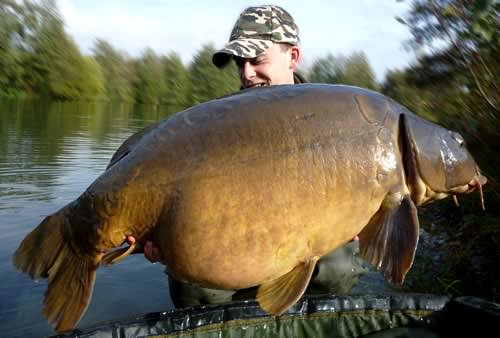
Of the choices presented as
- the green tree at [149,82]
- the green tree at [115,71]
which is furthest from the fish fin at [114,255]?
the green tree at [149,82]

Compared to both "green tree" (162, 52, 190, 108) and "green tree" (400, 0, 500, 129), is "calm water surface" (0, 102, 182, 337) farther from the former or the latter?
"green tree" (162, 52, 190, 108)

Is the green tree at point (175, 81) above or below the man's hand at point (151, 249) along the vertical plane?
above

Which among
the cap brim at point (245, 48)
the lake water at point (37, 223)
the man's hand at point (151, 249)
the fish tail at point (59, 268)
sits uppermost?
the cap brim at point (245, 48)

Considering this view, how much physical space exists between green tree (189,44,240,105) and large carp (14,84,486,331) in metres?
48.9

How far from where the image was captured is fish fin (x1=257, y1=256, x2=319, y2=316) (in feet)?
5.71

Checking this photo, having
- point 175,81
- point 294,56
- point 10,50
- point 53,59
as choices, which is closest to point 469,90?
point 294,56

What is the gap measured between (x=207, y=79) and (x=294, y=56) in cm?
5016

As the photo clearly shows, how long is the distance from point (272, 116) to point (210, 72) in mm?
51107

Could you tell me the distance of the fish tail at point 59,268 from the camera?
186 cm

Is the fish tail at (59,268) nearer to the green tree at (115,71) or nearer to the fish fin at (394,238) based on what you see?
the fish fin at (394,238)

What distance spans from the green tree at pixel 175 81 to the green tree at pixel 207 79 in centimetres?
68

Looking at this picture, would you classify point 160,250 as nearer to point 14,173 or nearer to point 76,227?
point 76,227

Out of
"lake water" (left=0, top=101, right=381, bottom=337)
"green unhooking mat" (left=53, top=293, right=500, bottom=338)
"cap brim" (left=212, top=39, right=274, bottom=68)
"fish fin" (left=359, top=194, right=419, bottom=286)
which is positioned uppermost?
"cap brim" (left=212, top=39, right=274, bottom=68)

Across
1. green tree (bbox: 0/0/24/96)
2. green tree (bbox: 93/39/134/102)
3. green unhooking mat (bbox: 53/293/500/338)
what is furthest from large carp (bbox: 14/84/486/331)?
green tree (bbox: 93/39/134/102)
